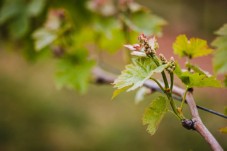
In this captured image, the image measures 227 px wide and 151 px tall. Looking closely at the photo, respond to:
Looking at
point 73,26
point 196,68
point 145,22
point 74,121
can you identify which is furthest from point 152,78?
point 74,121

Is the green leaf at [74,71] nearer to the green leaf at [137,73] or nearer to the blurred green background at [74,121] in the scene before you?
the green leaf at [137,73]

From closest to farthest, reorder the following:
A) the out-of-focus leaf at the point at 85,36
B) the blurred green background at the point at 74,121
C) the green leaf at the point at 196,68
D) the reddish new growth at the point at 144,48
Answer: the reddish new growth at the point at 144,48 < the green leaf at the point at 196,68 < the out-of-focus leaf at the point at 85,36 < the blurred green background at the point at 74,121

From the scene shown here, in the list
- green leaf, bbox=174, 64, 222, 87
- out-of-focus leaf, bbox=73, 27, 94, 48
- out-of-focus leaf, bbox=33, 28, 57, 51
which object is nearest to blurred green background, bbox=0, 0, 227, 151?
out-of-focus leaf, bbox=73, 27, 94, 48

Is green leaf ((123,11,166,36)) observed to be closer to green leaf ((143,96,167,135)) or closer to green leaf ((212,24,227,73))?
green leaf ((212,24,227,73))

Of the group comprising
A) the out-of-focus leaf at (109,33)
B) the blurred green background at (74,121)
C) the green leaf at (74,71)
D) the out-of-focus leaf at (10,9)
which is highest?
the blurred green background at (74,121)

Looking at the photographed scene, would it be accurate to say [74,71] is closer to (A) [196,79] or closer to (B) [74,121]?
(A) [196,79]

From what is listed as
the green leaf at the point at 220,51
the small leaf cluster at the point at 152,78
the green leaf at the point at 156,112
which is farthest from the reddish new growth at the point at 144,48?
the green leaf at the point at 220,51
